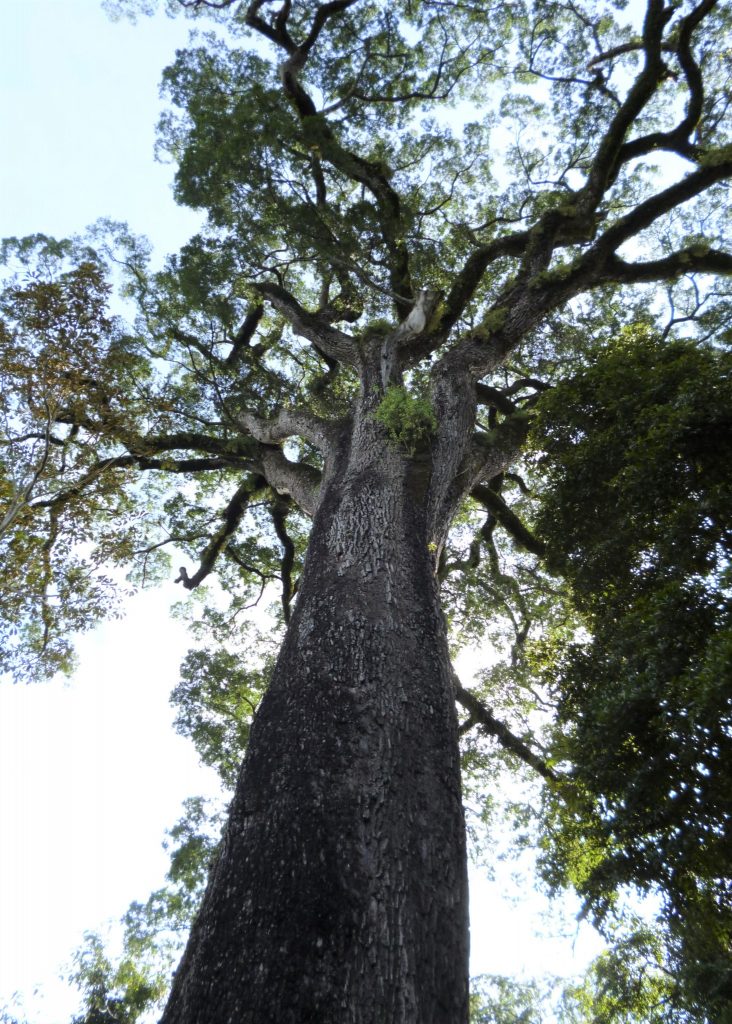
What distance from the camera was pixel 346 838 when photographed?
2656 millimetres

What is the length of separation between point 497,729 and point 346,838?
800cm

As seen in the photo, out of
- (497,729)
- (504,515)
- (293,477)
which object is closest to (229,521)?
(293,477)

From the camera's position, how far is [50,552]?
25.2ft

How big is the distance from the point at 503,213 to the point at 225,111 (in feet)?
17.0

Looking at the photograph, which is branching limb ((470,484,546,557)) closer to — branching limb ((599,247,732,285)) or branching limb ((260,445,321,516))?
branching limb ((260,445,321,516))

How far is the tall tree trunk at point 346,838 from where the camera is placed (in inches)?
86.1

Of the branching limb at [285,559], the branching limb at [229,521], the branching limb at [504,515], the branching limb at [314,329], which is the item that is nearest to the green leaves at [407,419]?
the branching limb at [314,329]

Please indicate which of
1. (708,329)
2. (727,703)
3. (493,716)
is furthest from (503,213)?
(727,703)

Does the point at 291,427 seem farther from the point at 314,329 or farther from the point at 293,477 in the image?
the point at 314,329

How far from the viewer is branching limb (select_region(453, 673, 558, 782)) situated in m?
9.73

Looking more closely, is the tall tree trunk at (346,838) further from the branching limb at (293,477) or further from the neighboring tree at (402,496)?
the branching limb at (293,477)

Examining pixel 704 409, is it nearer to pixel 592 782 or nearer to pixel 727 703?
pixel 727 703

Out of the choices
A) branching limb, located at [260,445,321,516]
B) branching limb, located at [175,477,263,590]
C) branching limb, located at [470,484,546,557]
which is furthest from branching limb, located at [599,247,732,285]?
branching limb, located at [175,477,263,590]

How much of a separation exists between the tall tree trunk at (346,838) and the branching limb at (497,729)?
6.10 meters
